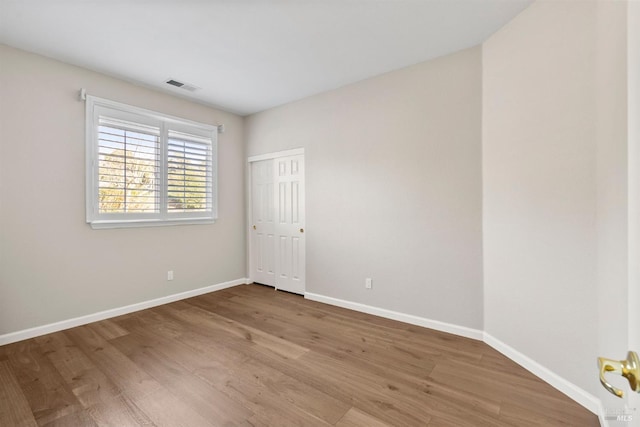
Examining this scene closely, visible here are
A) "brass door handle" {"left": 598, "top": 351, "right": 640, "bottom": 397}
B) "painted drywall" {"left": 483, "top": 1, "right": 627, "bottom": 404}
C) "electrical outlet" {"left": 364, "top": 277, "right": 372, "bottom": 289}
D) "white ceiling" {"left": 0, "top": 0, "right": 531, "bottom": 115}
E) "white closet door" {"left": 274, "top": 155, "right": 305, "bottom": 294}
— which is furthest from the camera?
"white closet door" {"left": 274, "top": 155, "right": 305, "bottom": 294}

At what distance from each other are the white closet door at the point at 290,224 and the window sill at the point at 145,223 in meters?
1.09

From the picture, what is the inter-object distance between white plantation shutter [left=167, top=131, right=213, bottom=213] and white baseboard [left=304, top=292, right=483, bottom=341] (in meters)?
2.16

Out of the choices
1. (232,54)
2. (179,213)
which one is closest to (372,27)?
(232,54)

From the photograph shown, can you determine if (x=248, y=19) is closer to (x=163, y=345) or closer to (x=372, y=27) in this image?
(x=372, y=27)

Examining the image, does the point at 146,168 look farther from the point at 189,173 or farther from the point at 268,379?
the point at 268,379

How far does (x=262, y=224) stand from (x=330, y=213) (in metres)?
1.43

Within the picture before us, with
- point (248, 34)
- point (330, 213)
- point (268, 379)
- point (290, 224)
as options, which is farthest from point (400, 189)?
point (268, 379)

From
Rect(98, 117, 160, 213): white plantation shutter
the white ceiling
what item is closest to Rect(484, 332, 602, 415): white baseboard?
the white ceiling

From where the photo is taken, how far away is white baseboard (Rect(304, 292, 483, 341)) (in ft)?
8.78

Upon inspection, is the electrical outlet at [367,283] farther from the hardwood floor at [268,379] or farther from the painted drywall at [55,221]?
the painted drywall at [55,221]

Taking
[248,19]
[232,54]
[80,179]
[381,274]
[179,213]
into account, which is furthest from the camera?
[179,213]

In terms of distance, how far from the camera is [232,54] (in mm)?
2777

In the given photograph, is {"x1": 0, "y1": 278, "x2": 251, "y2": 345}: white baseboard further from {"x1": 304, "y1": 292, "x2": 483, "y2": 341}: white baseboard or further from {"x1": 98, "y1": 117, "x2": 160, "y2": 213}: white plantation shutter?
{"x1": 304, "y1": 292, "x2": 483, "y2": 341}: white baseboard

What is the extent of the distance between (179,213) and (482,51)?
13.2 feet
